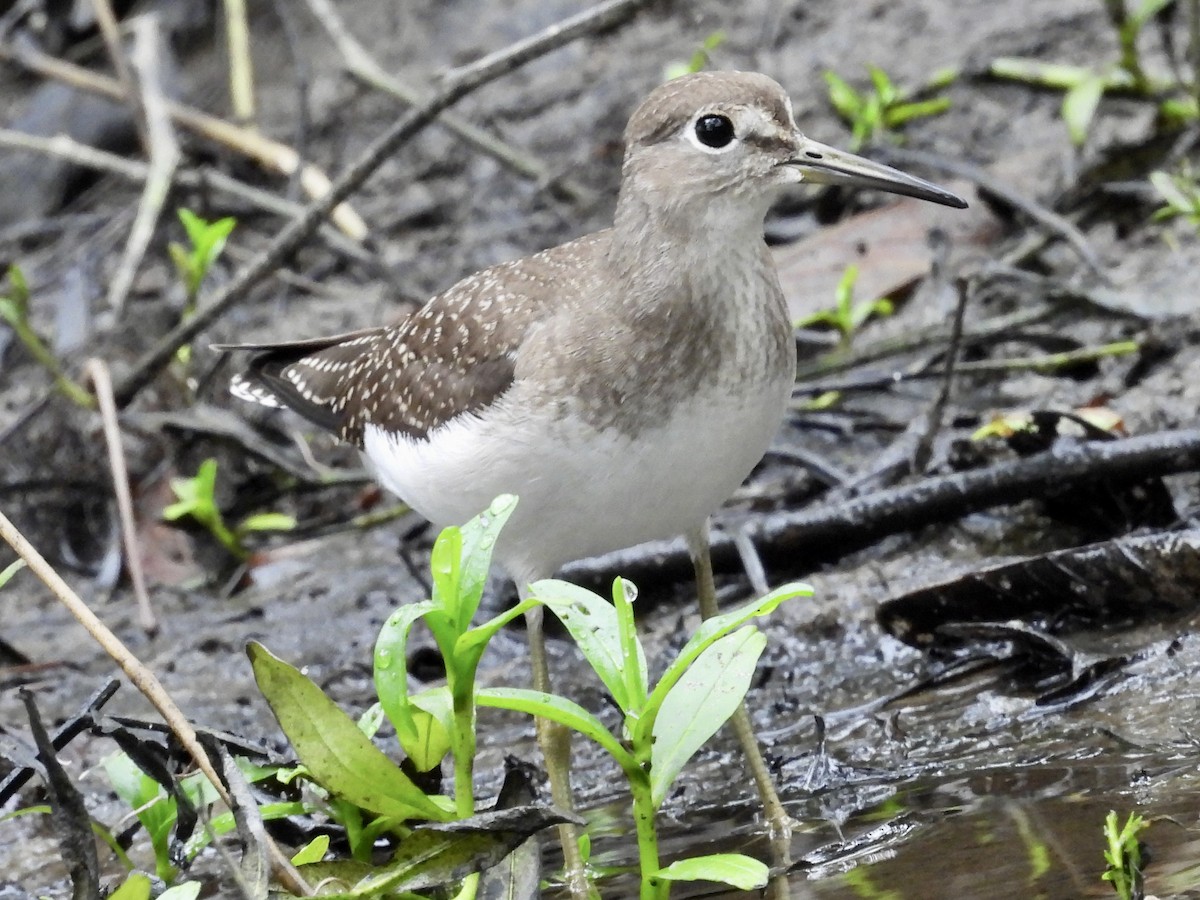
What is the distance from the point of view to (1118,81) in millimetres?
6418

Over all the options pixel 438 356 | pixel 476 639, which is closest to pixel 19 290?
pixel 438 356

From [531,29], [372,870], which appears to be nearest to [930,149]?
[531,29]

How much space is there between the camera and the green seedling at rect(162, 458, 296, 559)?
5582 millimetres

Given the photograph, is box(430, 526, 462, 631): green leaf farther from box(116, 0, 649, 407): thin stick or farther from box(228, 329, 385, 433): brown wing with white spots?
box(116, 0, 649, 407): thin stick

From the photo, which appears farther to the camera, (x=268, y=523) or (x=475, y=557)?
(x=268, y=523)

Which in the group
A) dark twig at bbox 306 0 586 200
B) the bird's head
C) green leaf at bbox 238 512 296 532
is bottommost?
green leaf at bbox 238 512 296 532

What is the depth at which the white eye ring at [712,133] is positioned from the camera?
3840 millimetres

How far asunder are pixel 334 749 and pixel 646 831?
61cm

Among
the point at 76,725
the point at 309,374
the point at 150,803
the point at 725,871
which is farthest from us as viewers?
the point at 309,374

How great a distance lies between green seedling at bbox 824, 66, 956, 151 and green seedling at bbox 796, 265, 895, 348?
894mm

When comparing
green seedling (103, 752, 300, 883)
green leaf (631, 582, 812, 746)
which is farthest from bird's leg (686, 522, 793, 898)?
green seedling (103, 752, 300, 883)

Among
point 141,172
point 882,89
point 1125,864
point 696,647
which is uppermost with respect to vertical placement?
point 141,172

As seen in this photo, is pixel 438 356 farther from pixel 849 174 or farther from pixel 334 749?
pixel 334 749

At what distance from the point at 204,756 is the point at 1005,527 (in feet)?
Result: 8.78
